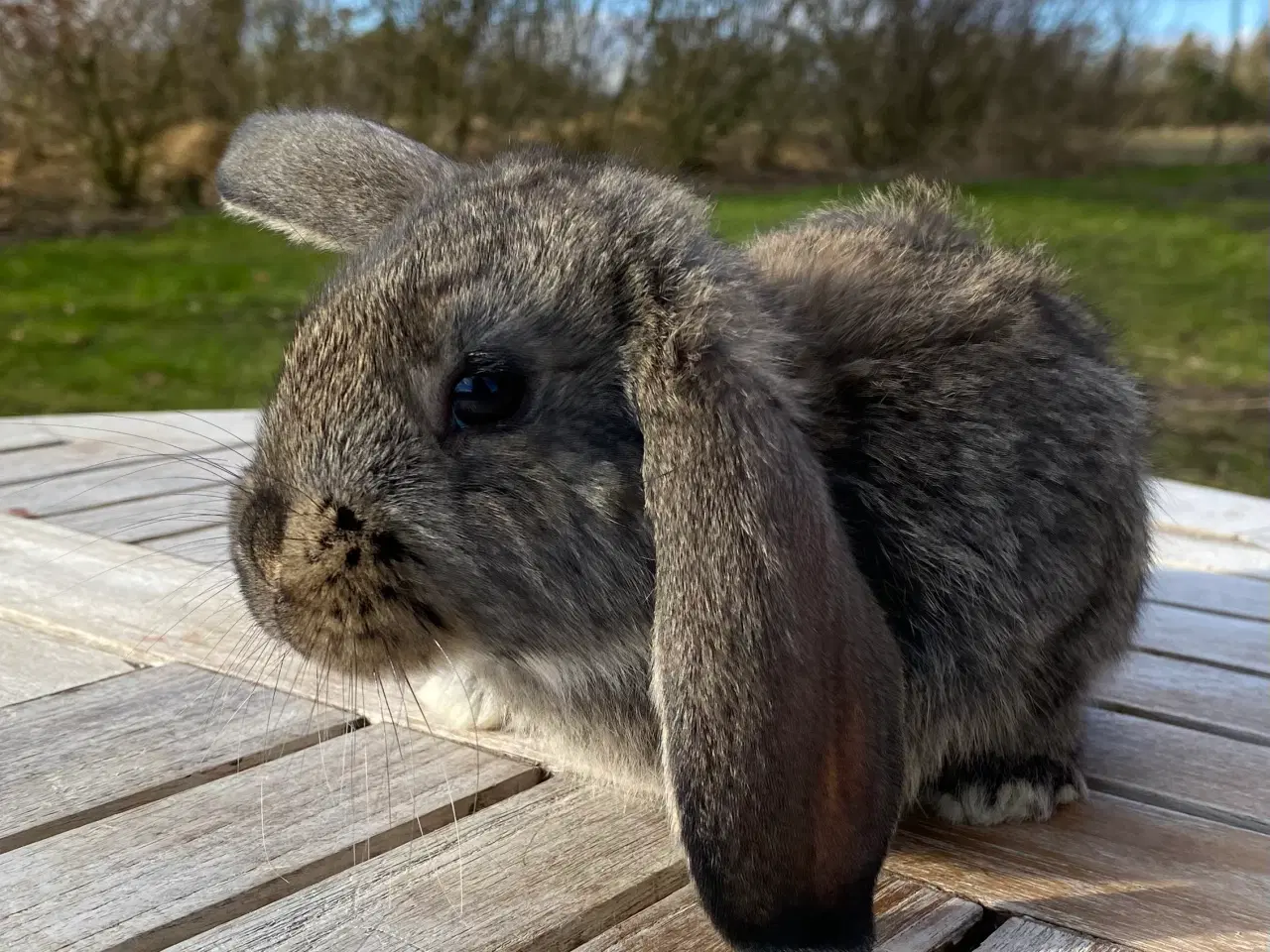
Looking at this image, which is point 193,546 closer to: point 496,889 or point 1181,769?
point 496,889

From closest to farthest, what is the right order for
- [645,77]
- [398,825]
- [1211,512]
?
[398,825] < [1211,512] < [645,77]

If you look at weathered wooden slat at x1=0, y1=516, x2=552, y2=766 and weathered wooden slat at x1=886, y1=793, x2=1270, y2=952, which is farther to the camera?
weathered wooden slat at x1=0, y1=516, x2=552, y2=766

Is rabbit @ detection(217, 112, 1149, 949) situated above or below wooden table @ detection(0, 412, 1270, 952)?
above

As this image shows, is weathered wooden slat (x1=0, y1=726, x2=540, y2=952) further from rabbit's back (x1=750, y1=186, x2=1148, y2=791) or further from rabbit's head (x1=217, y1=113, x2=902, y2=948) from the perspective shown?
rabbit's back (x1=750, y1=186, x2=1148, y2=791)

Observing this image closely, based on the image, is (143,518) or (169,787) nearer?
(169,787)

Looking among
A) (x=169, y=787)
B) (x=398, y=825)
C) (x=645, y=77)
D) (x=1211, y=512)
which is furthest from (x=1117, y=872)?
(x=645, y=77)

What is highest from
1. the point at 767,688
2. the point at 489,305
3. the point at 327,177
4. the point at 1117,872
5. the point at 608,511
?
the point at 327,177

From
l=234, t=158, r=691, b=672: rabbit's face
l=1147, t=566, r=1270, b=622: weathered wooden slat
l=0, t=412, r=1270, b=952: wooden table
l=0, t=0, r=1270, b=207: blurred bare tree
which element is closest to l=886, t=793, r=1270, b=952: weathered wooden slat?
l=0, t=412, r=1270, b=952: wooden table
